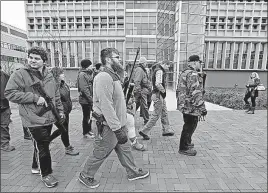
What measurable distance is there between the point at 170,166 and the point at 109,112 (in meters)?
1.75

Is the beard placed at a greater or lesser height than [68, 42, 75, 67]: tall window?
lesser

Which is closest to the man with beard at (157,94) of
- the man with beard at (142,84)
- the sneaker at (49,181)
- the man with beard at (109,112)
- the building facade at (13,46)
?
the man with beard at (142,84)

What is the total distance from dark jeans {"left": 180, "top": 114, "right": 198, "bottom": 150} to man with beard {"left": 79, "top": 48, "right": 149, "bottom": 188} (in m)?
1.44

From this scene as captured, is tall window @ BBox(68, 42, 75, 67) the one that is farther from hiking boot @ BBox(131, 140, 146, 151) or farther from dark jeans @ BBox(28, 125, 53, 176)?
dark jeans @ BBox(28, 125, 53, 176)

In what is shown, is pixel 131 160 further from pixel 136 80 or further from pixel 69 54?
pixel 69 54

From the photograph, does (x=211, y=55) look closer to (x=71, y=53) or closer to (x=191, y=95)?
(x=71, y=53)

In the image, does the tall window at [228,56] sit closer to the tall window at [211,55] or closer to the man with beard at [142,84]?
the tall window at [211,55]

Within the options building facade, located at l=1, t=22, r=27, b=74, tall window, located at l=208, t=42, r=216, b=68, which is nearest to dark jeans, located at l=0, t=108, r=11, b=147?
tall window, located at l=208, t=42, r=216, b=68

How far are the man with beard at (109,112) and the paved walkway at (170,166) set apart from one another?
0.32m

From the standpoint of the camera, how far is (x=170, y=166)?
10.8ft

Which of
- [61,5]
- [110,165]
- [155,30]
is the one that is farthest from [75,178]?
[61,5]

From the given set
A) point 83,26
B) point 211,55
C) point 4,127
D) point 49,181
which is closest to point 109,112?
point 49,181

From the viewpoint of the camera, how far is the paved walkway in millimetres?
2693

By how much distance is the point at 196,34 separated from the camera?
15.6 metres
